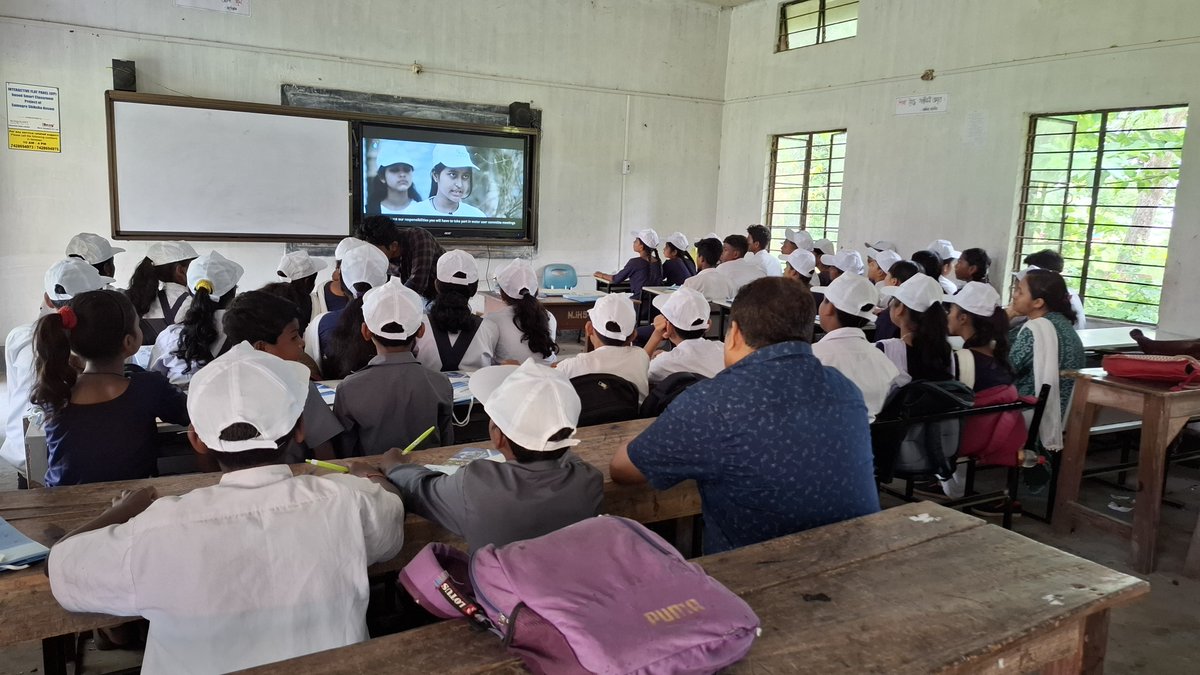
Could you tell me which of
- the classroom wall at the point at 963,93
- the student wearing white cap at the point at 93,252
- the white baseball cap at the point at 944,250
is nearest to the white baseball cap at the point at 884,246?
the classroom wall at the point at 963,93

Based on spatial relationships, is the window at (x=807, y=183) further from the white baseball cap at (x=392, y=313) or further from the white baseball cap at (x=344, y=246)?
the white baseball cap at (x=392, y=313)

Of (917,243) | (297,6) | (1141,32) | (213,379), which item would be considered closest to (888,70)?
(917,243)

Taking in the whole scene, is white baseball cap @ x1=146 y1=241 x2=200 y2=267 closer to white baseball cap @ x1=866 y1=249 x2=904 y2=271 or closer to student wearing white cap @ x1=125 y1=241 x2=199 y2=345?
student wearing white cap @ x1=125 y1=241 x2=199 y2=345

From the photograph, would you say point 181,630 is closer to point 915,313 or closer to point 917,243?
point 915,313

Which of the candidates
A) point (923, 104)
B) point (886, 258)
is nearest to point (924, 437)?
point (886, 258)

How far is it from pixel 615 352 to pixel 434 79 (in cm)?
563

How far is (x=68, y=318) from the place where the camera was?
7.00 feet

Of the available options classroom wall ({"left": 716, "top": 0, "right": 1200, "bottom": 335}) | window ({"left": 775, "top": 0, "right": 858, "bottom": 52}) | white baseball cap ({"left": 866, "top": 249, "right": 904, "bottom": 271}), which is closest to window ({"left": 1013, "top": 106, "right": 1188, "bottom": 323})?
classroom wall ({"left": 716, "top": 0, "right": 1200, "bottom": 335})

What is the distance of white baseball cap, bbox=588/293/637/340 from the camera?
10.3 ft

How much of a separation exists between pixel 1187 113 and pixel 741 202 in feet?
14.8

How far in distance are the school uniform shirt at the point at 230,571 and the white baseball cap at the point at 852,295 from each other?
250 cm

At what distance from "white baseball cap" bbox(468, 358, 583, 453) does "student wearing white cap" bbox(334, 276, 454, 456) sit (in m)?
0.93

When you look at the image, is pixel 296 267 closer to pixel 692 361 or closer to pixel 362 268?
pixel 362 268

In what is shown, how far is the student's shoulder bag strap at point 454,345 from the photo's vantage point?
11.6 ft
